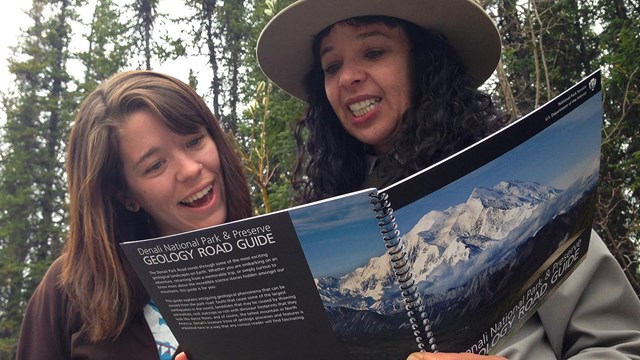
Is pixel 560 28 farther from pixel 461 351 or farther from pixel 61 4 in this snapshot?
pixel 61 4

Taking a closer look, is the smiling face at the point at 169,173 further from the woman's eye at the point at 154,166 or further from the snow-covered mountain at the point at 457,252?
the snow-covered mountain at the point at 457,252

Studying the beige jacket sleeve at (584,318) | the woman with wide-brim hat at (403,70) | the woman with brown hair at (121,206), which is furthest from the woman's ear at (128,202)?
the beige jacket sleeve at (584,318)

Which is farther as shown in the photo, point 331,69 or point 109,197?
point 109,197

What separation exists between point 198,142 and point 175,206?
9.2 inches

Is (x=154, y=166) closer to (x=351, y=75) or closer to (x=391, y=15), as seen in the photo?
(x=351, y=75)

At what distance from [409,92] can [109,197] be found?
3.23ft

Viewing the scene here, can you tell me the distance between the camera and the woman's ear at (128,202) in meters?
1.96

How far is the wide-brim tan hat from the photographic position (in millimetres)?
1596

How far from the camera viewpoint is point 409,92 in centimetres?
166

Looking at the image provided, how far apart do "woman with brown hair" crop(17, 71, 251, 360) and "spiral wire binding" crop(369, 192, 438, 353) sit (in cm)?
101

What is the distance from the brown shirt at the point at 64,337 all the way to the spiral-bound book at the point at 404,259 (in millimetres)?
611

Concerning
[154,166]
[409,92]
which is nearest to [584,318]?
[409,92]

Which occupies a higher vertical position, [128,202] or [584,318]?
[128,202]

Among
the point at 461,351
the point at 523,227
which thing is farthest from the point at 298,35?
the point at 461,351
